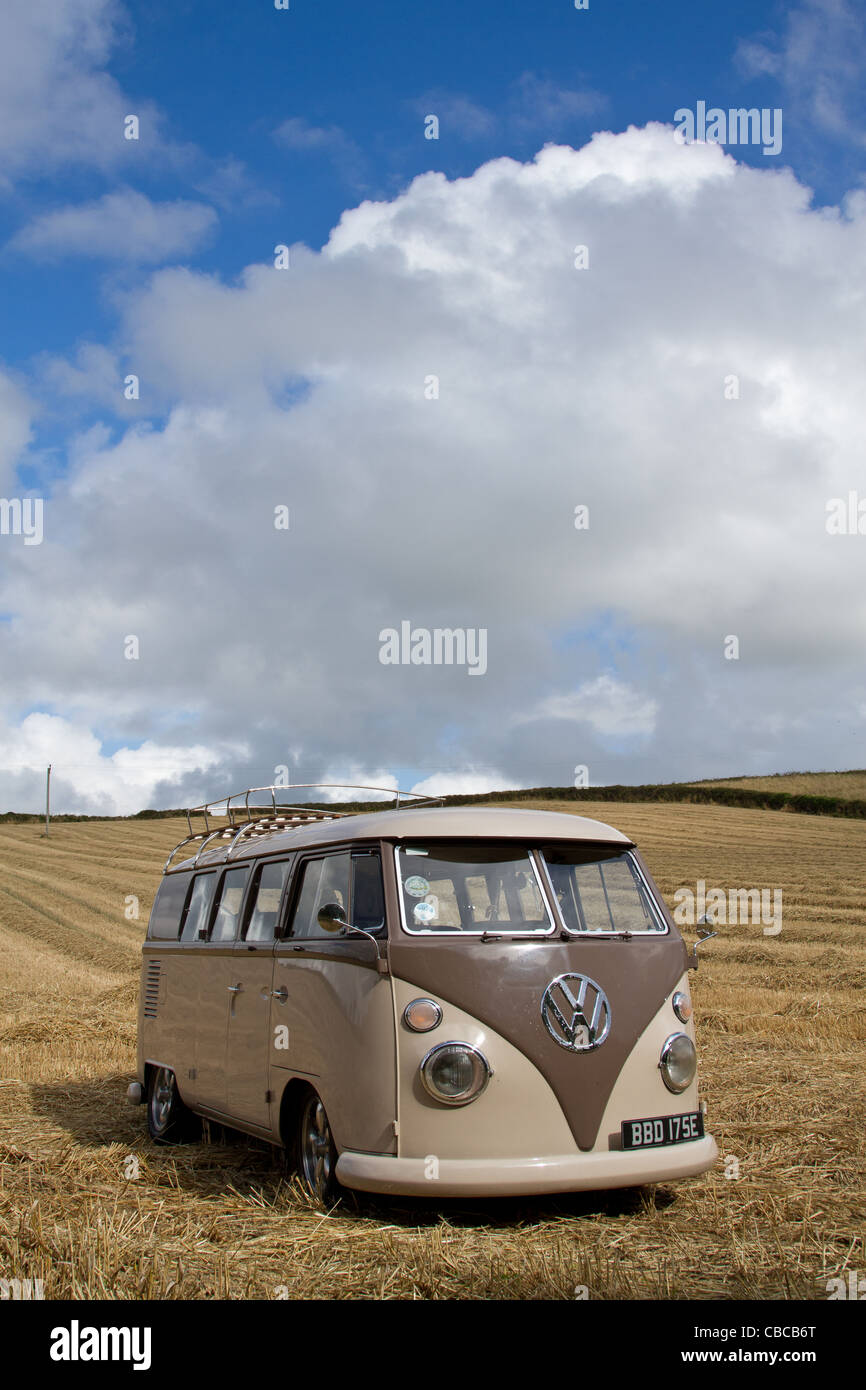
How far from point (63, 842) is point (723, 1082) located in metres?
46.8

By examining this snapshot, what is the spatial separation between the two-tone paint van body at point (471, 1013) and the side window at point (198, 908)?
1.76 m

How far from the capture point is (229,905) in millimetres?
8898

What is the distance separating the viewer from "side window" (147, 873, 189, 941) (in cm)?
1028

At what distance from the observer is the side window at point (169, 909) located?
10.3 metres

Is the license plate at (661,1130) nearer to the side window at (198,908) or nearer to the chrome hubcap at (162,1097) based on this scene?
the side window at (198,908)

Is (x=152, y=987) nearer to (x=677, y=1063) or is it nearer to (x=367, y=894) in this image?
(x=367, y=894)

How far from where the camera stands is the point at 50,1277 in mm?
5281

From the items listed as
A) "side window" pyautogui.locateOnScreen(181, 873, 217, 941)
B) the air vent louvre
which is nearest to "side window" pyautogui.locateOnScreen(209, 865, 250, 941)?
"side window" pyautogui.locateOnScreen(181, 873, 217, 941)

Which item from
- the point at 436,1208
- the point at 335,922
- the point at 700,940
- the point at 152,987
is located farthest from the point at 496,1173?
the point at 152,987

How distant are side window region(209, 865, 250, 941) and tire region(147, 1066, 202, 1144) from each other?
130 centimetres

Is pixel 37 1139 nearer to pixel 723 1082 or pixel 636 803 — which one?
pixel 723 1082

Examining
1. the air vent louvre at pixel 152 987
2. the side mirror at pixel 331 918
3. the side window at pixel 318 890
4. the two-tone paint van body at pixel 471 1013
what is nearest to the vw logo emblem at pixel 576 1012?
the two-tone paint van body at pixel 471 1013

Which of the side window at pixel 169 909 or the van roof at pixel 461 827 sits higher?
the van roof at pixel 461 827

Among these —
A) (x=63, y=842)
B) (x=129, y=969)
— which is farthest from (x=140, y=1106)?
(x=63, y=842)
